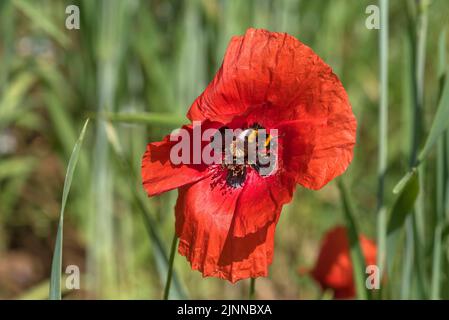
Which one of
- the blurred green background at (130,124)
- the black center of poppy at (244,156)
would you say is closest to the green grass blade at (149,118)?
the black center of poppy at (244,156)

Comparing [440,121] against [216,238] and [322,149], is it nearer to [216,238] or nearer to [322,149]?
A: [322,149]

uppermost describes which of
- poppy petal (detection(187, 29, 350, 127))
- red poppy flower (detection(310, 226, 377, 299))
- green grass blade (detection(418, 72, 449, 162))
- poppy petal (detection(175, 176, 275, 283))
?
poppy petal (detection(187, 29, 350, 127))

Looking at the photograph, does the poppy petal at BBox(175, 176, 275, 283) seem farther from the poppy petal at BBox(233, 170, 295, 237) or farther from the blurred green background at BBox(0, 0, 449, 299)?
the blurred green background at BBox(0, 0, 449, 299)

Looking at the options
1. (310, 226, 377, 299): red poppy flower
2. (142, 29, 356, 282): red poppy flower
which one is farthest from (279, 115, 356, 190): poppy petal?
(310, 226, 377, 299): red poppy flower

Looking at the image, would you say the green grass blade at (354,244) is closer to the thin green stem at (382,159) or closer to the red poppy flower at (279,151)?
the thin green stem at (382,159)

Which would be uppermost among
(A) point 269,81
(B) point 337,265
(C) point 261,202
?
(A) point 269,81

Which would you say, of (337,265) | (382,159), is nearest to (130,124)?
(337,265)
